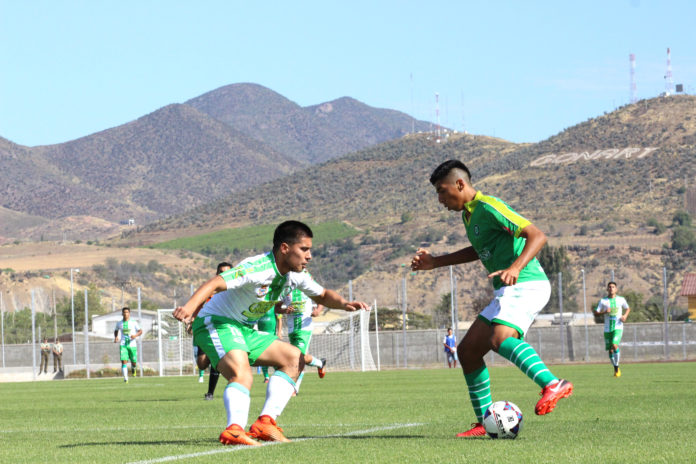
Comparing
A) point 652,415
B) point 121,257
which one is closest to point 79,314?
point 121,257

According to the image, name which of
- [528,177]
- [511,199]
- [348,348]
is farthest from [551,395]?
[528,177]

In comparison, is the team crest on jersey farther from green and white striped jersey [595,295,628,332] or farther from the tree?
the tree

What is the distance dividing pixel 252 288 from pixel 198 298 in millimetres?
722

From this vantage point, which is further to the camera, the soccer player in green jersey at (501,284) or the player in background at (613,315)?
the player in background at (613,315)

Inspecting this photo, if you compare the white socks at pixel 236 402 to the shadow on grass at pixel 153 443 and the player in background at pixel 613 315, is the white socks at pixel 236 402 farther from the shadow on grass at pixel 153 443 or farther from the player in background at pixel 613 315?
the player in background at pixel 613 315

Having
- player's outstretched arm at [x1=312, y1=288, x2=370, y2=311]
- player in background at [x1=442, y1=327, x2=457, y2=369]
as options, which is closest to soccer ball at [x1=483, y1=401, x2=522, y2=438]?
player's outstretched arm at [x1=312, y1=288, x2=370, y2=311]

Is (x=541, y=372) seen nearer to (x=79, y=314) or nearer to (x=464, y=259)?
(x=464, y=259)

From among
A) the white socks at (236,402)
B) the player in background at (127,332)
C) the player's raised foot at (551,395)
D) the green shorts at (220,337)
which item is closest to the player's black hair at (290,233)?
the green shorts at (220,337)

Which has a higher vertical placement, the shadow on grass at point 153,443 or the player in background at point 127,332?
the player in background at point 127,332

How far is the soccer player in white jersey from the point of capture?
8.12 meters

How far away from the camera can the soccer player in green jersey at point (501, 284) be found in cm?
799

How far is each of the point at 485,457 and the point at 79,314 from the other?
71885 mm

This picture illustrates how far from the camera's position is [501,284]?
8.46m

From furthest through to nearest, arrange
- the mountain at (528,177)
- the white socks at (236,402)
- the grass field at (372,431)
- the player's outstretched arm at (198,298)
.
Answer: the mountain at (528,177) < the white socks at (236,402) < the player's outstretched arm at (198,298) < the grass field at (372,431)
